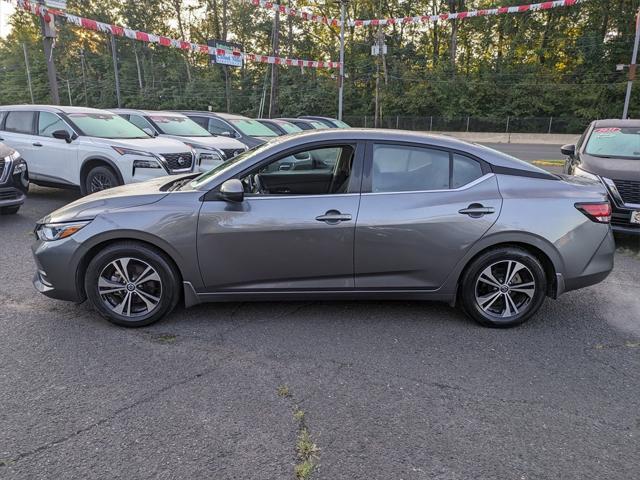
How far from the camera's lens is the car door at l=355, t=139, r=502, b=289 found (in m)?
3.67

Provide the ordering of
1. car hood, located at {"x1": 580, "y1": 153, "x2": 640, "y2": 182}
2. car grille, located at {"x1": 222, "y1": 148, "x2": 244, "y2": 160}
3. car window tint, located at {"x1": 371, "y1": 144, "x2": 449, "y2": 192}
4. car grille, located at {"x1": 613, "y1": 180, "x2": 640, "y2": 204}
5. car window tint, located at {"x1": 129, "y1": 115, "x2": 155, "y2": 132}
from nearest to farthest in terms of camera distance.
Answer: car window tint, located at {"x1": 371, "y1": 144, "x2": 449, "y2": 192}, car grille, located at {"x1": 613, "y1": 180, "x2": 640, "y2": 204}, car hood, located at {"x1": 580, "y1": 153, "x2": 640, "y2": 182}, car grille, located at {"x1": 222, "y1": 148, "x2": 244, "y2": 160}, car window tint, located at {"x1": 129, "y1": 115, "x2": 155, "y2": 132}

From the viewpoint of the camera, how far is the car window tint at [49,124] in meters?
8.35

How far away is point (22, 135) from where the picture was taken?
28.3ft

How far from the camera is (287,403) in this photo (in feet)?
9.32

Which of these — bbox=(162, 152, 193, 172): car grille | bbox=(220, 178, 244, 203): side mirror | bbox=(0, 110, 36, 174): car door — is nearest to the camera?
bbox=(220, 178, 244, 203): side mirror

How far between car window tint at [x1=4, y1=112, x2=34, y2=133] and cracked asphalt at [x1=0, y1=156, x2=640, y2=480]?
5.60 m

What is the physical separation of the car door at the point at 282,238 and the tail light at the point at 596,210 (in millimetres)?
1789

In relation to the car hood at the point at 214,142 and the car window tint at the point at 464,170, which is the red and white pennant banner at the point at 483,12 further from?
the car window tint at the point at 464,170

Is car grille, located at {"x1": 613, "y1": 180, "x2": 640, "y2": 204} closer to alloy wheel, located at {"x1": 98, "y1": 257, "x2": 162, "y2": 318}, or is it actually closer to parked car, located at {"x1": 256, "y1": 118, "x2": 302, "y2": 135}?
alloy wheel, located at {"x1": 98, "y1": 257, "x2": 162, "y2": 318}

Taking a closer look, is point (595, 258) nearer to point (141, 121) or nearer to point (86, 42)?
point (141, 121)

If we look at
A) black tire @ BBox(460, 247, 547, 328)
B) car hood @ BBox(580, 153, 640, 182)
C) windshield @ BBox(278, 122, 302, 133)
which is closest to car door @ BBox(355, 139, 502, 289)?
black tire @ BBox(460, 247, 547, 328)

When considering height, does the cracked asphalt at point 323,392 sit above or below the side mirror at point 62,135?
below

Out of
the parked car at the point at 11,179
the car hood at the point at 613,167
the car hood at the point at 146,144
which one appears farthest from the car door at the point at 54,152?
the car hood at the point at 613,167

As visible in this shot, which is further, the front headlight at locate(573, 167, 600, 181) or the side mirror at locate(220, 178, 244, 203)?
the front headlight at locate(573, 167, 600, 181)
